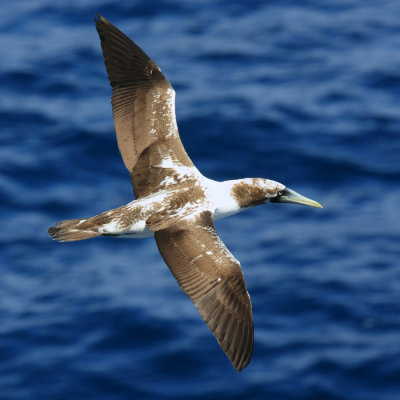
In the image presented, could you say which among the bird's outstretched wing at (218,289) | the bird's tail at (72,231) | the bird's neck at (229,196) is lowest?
the bird's outstretched wing at (218,289)

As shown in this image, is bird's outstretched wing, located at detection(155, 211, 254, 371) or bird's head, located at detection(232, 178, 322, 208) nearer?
bird's outstretched wing, located at detection(155, 211, 254, 371)

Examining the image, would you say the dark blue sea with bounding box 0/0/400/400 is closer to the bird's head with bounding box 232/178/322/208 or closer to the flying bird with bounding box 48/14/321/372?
the bird's head with bounding box 232/178/322/208

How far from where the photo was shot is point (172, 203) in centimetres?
1238

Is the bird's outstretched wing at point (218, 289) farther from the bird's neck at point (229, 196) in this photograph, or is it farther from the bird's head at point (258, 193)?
the bird's head at point (258, 193)

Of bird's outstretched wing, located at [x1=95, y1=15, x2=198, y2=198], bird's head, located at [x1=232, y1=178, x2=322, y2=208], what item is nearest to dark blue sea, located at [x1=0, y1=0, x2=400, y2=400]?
bird's head, located at [x1=232, y1=178, x2=322, y2=208]

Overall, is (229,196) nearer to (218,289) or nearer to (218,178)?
(218,289)

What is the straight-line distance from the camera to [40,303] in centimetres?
1858

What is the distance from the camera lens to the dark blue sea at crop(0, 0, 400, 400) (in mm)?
17391

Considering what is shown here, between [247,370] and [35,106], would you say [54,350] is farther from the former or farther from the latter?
[35,106]

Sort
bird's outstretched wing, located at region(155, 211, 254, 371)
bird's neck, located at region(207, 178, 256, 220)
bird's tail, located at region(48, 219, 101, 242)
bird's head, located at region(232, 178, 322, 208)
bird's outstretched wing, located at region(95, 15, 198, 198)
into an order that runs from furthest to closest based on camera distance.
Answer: bird's outstretched wing, located at region(95, 15, 198, 198)
bird's head, located at region(232, 178, 322, 208)
bird's neck, located at region(207, 178, 256, 220)
bird's tail, located at region(48, 219, 101, 242)
bird's outstretched wing, located at region(155, 211, 254, 371)

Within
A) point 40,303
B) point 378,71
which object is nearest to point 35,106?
point 40,303

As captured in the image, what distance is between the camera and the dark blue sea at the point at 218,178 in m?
17.4

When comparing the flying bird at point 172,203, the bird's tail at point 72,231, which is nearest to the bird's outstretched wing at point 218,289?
the flying bird at point 172,203

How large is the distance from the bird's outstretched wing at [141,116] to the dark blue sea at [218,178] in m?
5.10
